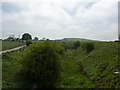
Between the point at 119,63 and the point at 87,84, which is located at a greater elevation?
the point at 119,63

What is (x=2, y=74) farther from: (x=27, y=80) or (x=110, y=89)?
(x=110, y=89)

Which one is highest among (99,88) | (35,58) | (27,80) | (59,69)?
(35,58)

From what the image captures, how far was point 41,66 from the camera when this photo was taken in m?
15.4

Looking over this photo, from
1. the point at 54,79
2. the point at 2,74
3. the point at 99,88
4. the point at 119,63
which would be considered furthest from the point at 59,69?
the point at 119,63

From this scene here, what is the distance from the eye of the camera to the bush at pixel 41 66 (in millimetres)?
15430

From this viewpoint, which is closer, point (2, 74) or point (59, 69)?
point (59, 69)

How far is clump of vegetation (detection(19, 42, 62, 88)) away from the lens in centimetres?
1543

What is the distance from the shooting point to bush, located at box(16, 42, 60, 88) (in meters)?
15.4

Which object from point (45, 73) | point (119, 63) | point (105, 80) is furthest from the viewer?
point (119, 63)

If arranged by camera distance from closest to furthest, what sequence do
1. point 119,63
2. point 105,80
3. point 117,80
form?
point 117,80, point 105,80, point 119,63

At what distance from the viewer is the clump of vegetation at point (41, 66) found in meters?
15.4

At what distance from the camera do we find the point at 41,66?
15.4 meters

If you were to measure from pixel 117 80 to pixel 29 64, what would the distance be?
8827mm

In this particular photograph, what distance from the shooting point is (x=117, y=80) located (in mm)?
16641
